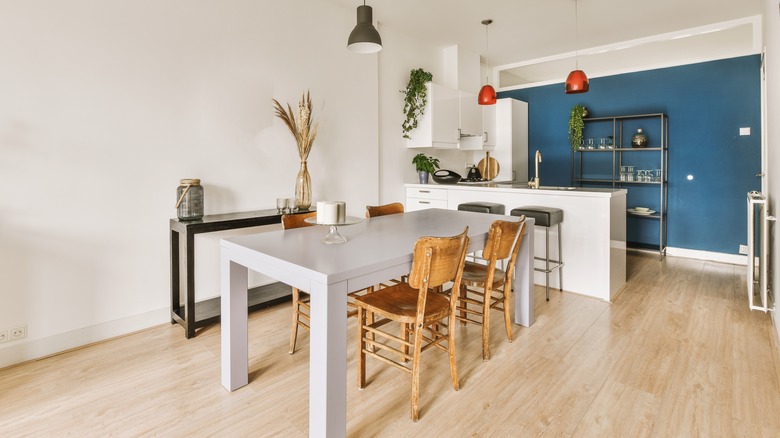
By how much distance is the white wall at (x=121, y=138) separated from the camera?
2410 millimetres

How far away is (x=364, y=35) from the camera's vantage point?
8.74 feet

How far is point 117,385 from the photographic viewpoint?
220cm

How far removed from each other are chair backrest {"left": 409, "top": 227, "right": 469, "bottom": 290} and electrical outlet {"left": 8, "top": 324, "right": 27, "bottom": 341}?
237 centimetres

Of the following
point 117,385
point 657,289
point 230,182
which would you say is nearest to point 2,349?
point 117,385

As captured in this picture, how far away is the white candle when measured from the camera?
6.44 feet

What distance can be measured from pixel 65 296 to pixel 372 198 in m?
2.75

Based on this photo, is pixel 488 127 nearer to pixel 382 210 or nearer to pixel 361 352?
pixel 382 210

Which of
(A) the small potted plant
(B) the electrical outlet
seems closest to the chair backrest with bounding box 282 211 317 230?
(B) the electrical outlet

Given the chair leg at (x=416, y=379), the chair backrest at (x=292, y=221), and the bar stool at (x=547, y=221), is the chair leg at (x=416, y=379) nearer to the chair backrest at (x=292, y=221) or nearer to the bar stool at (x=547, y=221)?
the chair backrest at (x=292, y=221)

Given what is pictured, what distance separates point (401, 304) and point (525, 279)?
3.94 ft

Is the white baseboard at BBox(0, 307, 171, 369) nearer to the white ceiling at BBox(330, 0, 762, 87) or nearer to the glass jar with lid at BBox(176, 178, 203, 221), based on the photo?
the glass jar with lid at BBox(176, 178, 203, 221)

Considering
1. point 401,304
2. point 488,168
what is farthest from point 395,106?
point 401,304

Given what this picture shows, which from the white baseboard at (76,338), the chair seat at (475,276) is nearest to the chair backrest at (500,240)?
the chair seat at (475,276)

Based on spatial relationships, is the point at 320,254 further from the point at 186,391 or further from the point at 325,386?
the point at 186,391
